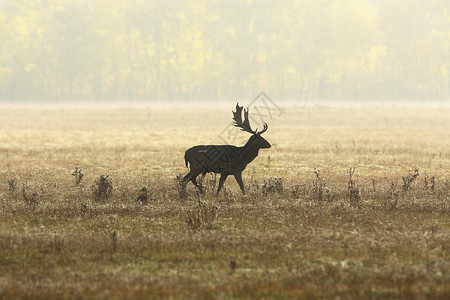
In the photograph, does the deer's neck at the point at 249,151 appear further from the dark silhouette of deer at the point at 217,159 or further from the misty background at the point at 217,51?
the misty background at the point at 217,51

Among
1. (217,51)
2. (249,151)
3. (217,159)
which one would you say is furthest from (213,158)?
(217,51)

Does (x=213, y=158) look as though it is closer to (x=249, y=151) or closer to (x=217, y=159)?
(x=217, y=159)

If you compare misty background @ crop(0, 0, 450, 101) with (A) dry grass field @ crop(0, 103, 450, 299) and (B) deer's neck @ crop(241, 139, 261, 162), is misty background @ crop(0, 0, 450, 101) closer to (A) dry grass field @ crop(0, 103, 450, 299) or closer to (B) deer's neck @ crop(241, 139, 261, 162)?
(A) dry grass field @ crop(0, 103, 450, 299)

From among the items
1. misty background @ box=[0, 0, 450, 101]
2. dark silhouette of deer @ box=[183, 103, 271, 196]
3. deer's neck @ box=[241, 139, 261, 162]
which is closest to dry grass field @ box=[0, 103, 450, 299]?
dark silhouette of deer @ box=[183, 103, 271, 196]

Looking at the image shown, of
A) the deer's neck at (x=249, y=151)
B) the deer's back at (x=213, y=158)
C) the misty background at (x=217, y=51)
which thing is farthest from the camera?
the misty background at (x=217, y=51)

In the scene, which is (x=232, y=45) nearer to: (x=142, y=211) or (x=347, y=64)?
(x=347, y=64)

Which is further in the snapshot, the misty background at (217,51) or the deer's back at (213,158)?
the misty background at (217,51)

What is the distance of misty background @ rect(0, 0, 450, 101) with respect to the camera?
89.9 m

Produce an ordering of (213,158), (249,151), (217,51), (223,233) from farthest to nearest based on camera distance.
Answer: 1. (217,51)
2. (249,151)
3. (213,158)
4. (223,233)

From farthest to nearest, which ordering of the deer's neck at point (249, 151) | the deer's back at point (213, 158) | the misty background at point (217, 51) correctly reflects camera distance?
the misty background at point (217, 51)
the deer's neck at point (249, 151)
the deer's back at point (213, 158)

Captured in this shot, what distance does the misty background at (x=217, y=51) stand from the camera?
89.9m

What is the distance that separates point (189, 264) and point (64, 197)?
7.31 metres

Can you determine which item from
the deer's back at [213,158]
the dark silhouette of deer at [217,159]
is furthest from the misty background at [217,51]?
the deer's back at [213,158]

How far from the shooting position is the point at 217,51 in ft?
302
